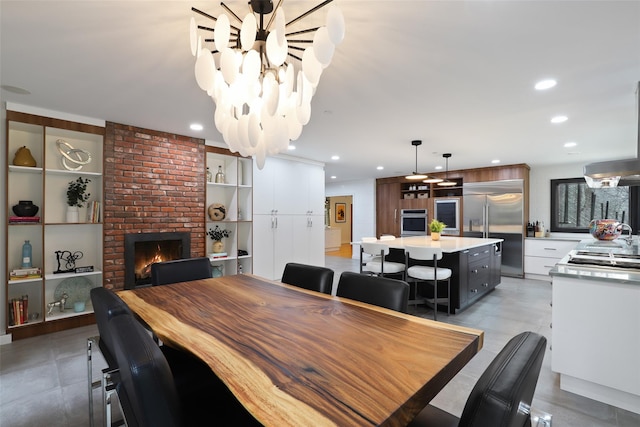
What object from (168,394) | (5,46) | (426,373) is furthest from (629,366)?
(5,46)

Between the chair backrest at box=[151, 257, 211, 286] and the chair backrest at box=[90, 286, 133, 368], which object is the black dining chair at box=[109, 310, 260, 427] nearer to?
the chair backrest at box=[90, 286, 133, 368]

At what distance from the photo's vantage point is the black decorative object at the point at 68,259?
3275 millimetres

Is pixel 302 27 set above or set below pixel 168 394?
above

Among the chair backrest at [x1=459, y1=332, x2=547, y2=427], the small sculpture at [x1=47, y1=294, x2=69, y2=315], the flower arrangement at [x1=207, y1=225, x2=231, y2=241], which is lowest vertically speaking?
the small sculpture at [x1=47, y1=294, x2=69, y2=315]

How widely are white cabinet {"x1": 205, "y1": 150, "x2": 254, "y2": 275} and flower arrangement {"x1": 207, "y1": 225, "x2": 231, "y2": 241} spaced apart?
0.14ft

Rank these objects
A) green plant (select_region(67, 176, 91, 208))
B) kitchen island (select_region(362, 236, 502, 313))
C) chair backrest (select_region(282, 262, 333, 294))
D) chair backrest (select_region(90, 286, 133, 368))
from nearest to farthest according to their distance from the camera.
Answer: chair backrest (select_region(90, 286, 133, 368)) → chair backrest (select_region(282, 262, 333, 294)) → green plant (select_region(67, 176, 91, 208)) → kitchen island (select_region(362, 236, 502, 313))

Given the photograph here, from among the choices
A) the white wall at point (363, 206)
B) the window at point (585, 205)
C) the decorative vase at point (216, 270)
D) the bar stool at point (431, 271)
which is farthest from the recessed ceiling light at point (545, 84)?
the white wall at point (363, 206)

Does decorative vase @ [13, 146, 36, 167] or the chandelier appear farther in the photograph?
decorative vase @ [13, 146, 36, 167]

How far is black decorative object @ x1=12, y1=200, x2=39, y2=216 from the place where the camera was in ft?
9.77

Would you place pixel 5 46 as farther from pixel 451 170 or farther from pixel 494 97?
pixel 451 170

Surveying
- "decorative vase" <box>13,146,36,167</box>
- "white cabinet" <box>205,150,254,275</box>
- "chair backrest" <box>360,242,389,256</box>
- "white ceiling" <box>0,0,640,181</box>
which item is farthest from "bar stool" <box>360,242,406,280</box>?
"decorative vase" <box>13,146,36,167</box>

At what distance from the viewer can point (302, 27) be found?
176cm

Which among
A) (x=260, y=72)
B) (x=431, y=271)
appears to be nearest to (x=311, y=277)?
(x=260, y=72)

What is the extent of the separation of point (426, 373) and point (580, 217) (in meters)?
6.97
